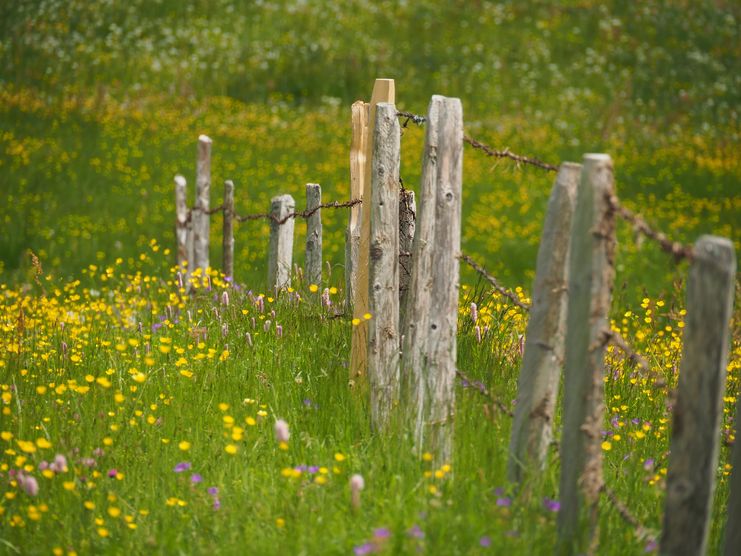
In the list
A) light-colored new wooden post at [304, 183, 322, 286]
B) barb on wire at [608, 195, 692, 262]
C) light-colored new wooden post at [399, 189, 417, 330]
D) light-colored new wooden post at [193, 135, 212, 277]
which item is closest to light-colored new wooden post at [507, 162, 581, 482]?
barb on wire at [608, 195, 692, 262]

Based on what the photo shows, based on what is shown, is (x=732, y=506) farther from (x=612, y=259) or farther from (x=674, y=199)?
(x=674, y=199)

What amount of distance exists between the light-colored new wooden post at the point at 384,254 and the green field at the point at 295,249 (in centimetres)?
30

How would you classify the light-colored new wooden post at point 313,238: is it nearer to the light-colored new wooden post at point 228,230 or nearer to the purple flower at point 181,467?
the light-colored new wooden post at point 228,230

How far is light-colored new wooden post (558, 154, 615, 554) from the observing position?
11.3 ft

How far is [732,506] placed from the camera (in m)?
3.39

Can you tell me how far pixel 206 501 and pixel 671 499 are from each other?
1920 mm

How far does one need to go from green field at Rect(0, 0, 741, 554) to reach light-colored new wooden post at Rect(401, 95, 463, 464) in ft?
0.48

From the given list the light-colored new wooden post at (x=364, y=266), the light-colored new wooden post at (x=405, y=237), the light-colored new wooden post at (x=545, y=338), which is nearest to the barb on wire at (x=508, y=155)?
the light-colored new wooden post at (x=545, y=338)

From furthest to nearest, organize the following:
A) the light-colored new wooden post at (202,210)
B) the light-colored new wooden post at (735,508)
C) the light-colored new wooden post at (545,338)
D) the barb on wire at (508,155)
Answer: the light-colored new wooden post at (202,210), the barb on wire at (508,155), the light-colored new wooden post at (545,338), the light-colored new wooden post at (735,508)

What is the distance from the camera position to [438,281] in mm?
4469

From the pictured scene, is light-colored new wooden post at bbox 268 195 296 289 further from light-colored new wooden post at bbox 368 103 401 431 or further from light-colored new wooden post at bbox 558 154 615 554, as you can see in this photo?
light-colored new wooden post at bbox 558 154 615 554

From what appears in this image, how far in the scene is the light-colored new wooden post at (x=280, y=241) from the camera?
24.3 feet

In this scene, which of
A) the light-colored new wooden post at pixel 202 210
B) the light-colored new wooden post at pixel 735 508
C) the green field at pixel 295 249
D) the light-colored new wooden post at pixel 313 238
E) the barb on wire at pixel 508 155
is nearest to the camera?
the light-colored new wooden post at pixel 735 508

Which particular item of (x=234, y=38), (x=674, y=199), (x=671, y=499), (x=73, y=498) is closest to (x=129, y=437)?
(x=73, y=498)
